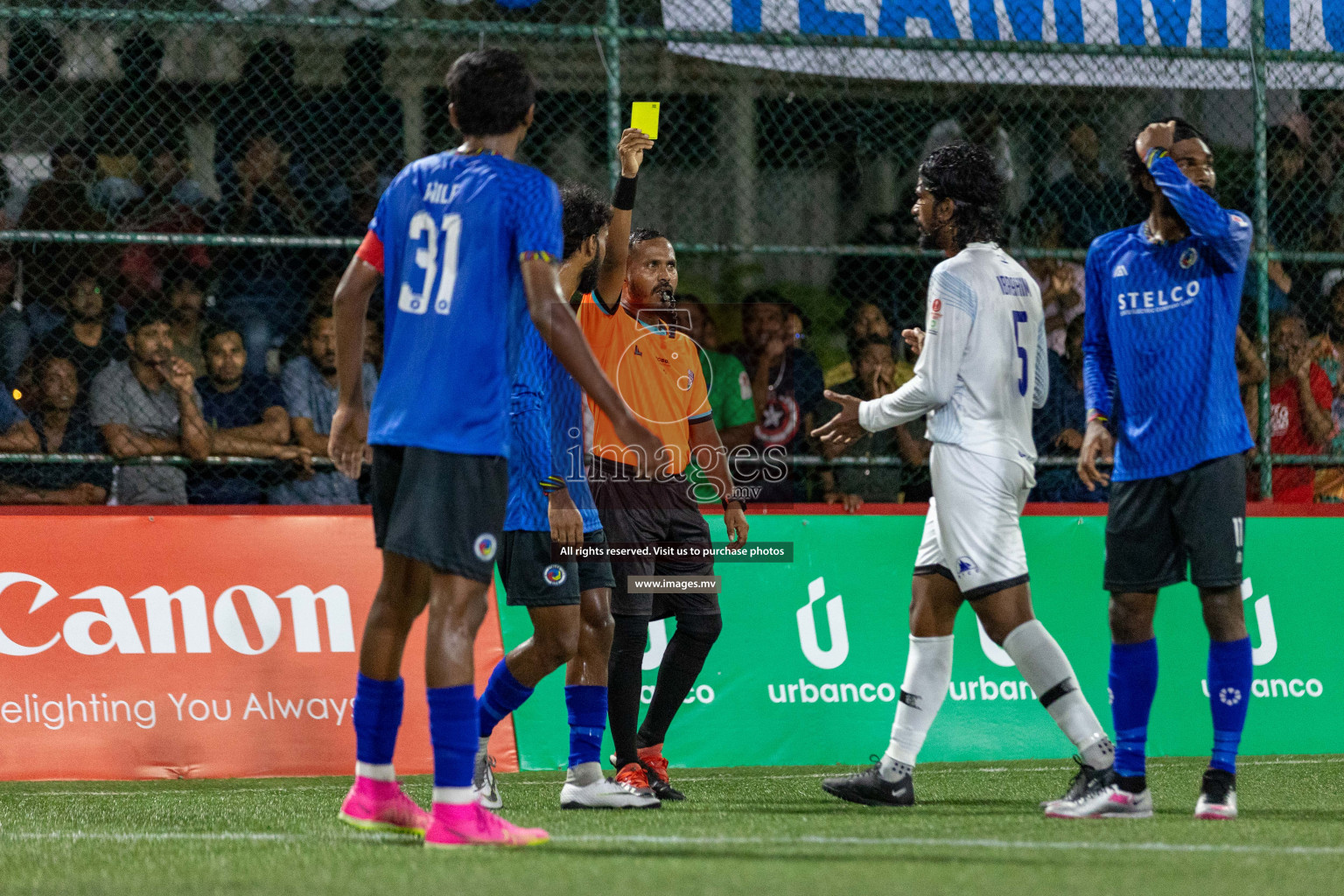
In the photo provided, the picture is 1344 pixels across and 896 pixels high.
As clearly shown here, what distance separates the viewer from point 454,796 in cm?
395

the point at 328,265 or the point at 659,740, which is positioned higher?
the point at 328,265

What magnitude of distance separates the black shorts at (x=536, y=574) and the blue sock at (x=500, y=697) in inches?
13.9

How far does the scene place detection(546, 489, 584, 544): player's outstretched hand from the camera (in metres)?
5.15

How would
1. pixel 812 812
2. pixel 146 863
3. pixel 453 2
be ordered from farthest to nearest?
pixel 453 2 < pixel 812 812 < pixel 146 863

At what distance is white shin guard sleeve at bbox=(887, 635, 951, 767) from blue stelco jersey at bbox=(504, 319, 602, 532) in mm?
1204

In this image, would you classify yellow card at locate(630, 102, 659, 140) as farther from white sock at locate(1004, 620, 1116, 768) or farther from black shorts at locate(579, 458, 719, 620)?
white sock at locate(1004, 620, 1116, 768)

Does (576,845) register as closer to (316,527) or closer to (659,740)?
(659,740)

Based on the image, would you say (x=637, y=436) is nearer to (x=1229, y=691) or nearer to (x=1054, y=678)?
(x=1054, y=678)

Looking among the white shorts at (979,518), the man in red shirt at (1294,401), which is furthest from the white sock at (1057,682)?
the man in red shirt at (1294,401)

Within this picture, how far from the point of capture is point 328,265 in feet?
29.5

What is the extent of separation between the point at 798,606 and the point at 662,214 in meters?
4.66

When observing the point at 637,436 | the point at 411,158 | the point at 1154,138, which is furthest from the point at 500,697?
the point at 411,158

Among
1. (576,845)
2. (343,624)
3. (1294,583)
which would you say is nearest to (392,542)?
A: (576,845)

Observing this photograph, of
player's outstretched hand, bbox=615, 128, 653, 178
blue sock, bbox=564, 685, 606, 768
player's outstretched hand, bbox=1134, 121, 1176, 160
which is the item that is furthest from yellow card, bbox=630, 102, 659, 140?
blue sock, bbox=564, 685, 606, 768
